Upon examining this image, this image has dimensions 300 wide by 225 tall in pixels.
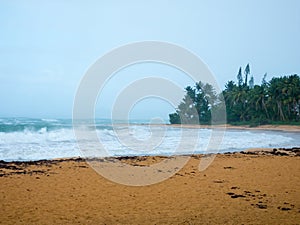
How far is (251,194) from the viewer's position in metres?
7.07

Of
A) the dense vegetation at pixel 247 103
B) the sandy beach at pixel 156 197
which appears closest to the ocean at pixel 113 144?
the sandy beach at pixel 156 197

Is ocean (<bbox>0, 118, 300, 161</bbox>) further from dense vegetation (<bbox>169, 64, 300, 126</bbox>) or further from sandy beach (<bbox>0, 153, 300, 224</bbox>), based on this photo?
dense vegetation (<bbox>169, 64, 300, 126</bbox>)

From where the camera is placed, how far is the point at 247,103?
192 feet

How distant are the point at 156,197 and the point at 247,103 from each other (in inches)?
2158

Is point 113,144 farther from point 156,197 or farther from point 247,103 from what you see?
point 247,103

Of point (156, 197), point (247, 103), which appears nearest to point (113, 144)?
point (156, 197)

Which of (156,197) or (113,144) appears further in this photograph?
(113,144)

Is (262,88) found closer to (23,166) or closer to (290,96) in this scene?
(290,96)

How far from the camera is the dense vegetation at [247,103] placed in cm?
4969

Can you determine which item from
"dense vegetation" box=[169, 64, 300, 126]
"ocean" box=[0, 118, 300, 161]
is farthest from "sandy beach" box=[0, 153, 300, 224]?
"dense vegetation" box=[169, 64, 300, 126]

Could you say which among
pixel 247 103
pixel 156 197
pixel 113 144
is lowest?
pixel 156 197

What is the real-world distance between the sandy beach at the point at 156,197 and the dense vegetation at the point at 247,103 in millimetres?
42829

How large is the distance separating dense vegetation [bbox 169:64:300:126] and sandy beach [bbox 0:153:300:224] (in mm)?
42829

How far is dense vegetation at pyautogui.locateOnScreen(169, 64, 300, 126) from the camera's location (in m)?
49.7
